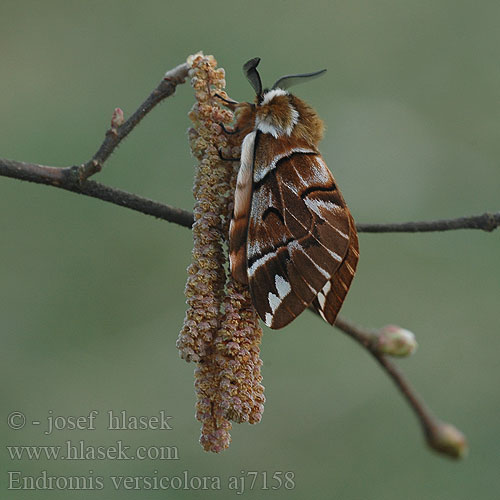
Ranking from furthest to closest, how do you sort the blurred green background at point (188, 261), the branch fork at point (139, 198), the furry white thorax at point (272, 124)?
the blurred green background at point (188, 261) → the branch fork at point (139, 198) → the furry white thorax at point (272, 124)

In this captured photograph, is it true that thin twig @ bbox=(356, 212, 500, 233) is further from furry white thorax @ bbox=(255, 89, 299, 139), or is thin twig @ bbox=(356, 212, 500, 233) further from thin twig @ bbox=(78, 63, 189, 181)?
thin twig @ bbox=(78, 63, 189, 181)

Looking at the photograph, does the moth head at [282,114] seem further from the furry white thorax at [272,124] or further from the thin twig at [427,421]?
the thin twig at [427,421]

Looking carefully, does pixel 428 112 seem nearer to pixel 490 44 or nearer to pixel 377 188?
pixel 377 188

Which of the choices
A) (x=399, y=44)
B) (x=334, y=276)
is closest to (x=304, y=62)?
(x=399, y=44)

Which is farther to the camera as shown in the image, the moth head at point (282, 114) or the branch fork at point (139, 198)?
the branch fork at point (139, 198)

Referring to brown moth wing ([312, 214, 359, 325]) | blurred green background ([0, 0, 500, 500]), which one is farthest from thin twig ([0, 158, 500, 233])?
blurred green background ([0, 0, 500, 500])

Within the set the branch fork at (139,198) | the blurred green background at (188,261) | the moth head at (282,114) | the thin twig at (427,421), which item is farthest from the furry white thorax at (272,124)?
the blurred green background at (188,261)
